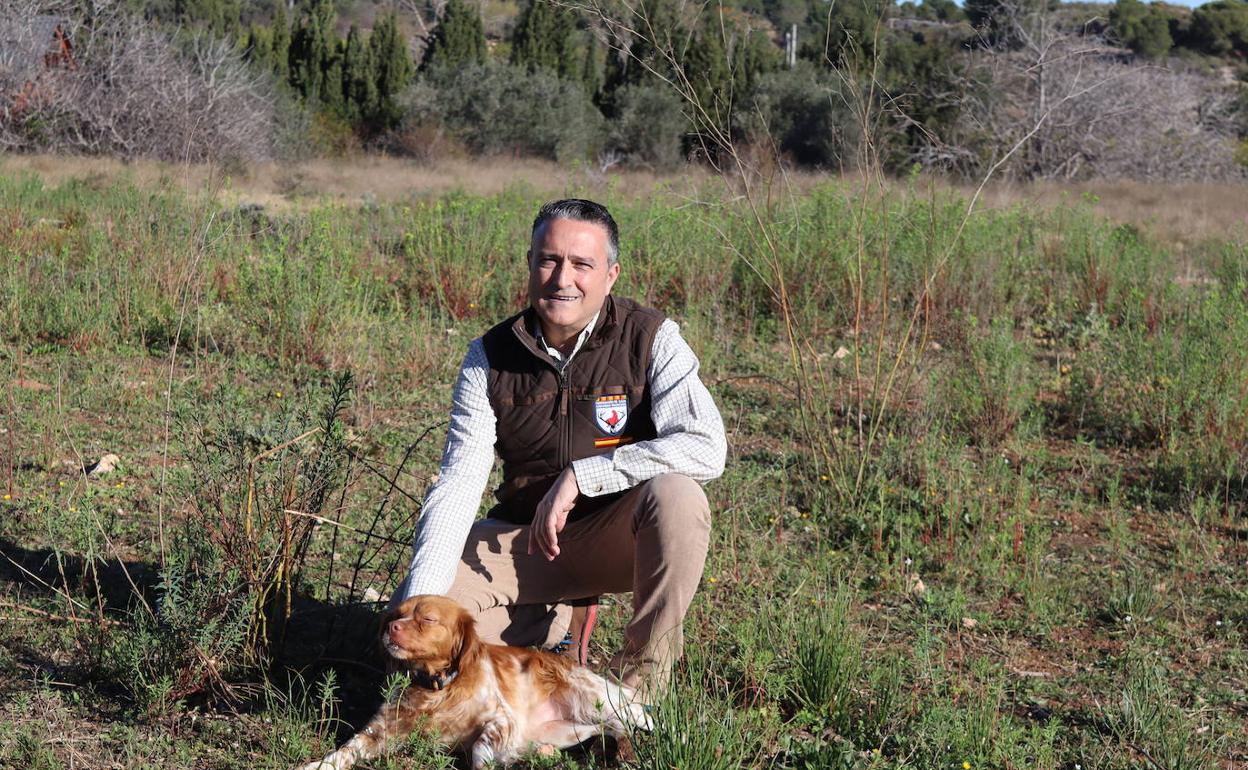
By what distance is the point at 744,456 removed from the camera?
16.9ft

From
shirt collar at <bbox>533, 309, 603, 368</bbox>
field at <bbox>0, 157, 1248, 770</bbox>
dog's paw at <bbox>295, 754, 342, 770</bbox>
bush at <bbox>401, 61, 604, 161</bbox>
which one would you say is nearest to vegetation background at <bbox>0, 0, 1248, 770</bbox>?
field at <bbox>0, 157, 1248, 770</bbox>

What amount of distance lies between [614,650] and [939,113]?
17349 mm

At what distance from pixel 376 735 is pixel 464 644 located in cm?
29

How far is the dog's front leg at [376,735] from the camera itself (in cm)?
244

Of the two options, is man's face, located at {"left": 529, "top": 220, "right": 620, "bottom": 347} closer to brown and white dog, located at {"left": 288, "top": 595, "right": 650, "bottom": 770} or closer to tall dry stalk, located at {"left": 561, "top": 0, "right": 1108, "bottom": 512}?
brown and white dog, located at {"left": 288, "top": 595, "right": 650, "bottom": 770}

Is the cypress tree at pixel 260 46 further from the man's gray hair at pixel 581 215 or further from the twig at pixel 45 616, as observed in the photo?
the man's gray hair at pixel 581 215

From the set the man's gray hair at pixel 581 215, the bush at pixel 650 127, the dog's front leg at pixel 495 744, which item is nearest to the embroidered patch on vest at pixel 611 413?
the man's gray hair at pixel 581 215

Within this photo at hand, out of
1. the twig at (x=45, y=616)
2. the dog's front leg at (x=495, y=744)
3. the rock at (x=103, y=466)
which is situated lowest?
the rock at (x=103, y=466)

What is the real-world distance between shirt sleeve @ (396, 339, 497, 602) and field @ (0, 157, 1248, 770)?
13 centimetres

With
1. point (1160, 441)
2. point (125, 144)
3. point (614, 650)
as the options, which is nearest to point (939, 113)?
point (125, 144)

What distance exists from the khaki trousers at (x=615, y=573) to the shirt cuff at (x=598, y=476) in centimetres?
7

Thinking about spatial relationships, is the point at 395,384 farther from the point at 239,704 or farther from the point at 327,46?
the point at 327,46

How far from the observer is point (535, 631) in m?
3.19

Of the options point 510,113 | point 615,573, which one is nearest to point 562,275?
point 615,573
